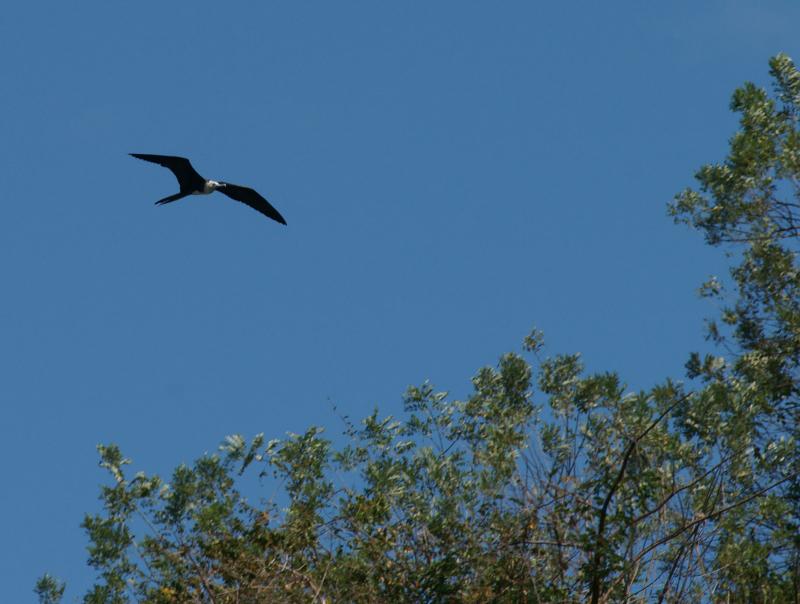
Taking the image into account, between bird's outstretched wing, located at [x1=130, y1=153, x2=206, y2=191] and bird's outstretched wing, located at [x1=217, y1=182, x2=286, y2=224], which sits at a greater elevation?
bird's outstretched wing, located at [x1=217, y1=182, x2=286, y2=224]

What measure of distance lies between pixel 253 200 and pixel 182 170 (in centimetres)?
184

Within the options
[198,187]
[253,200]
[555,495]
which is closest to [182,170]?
[198,187]

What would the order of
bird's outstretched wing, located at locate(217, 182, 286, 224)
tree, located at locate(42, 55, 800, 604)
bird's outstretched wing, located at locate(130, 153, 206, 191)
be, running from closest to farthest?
1. tree, located at locate(42, 55, 800, 604)
2. bird's outstretched wing, located at locate(130, 153, 206, 191)
3. bird's outstretched wing, located at locate(217, 182, 286, 224)

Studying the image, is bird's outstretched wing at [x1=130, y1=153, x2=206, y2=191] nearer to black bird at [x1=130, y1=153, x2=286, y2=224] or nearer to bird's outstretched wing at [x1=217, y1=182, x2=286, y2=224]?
black bird at [x1=130, y1=153, x2=286, y2=224]

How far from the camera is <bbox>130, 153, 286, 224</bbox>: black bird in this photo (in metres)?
21.1

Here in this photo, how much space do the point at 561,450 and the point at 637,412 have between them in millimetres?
901

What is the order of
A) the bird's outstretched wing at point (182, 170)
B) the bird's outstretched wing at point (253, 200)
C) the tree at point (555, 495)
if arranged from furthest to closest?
the bird's outstretched wing at point (253, 200) < the bird's outstretched wing at point (182, 170) < the tree at point (555, 495)

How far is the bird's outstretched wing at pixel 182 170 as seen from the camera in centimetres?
2108

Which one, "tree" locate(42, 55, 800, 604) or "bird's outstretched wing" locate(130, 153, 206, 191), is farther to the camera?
"bird's outstretched wing" locate(130, 153, 206, 191)

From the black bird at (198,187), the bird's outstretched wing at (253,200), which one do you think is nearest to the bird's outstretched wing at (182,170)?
the black bird at (198,187)

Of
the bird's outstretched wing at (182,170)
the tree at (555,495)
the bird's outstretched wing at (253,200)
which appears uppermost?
the bird's outstretched wing at (253,200)

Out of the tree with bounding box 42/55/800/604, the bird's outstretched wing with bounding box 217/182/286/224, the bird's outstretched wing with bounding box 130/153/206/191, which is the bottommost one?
the tree with bounding box 42/55/800/604

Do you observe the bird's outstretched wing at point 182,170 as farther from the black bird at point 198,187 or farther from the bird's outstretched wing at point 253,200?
the bird's outstretched wing at point 253,200

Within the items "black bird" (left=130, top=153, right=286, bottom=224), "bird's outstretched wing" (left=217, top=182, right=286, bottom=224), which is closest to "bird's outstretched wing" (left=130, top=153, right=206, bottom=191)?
"black bird" (left=130, top=153, right=286, bottom=224)
